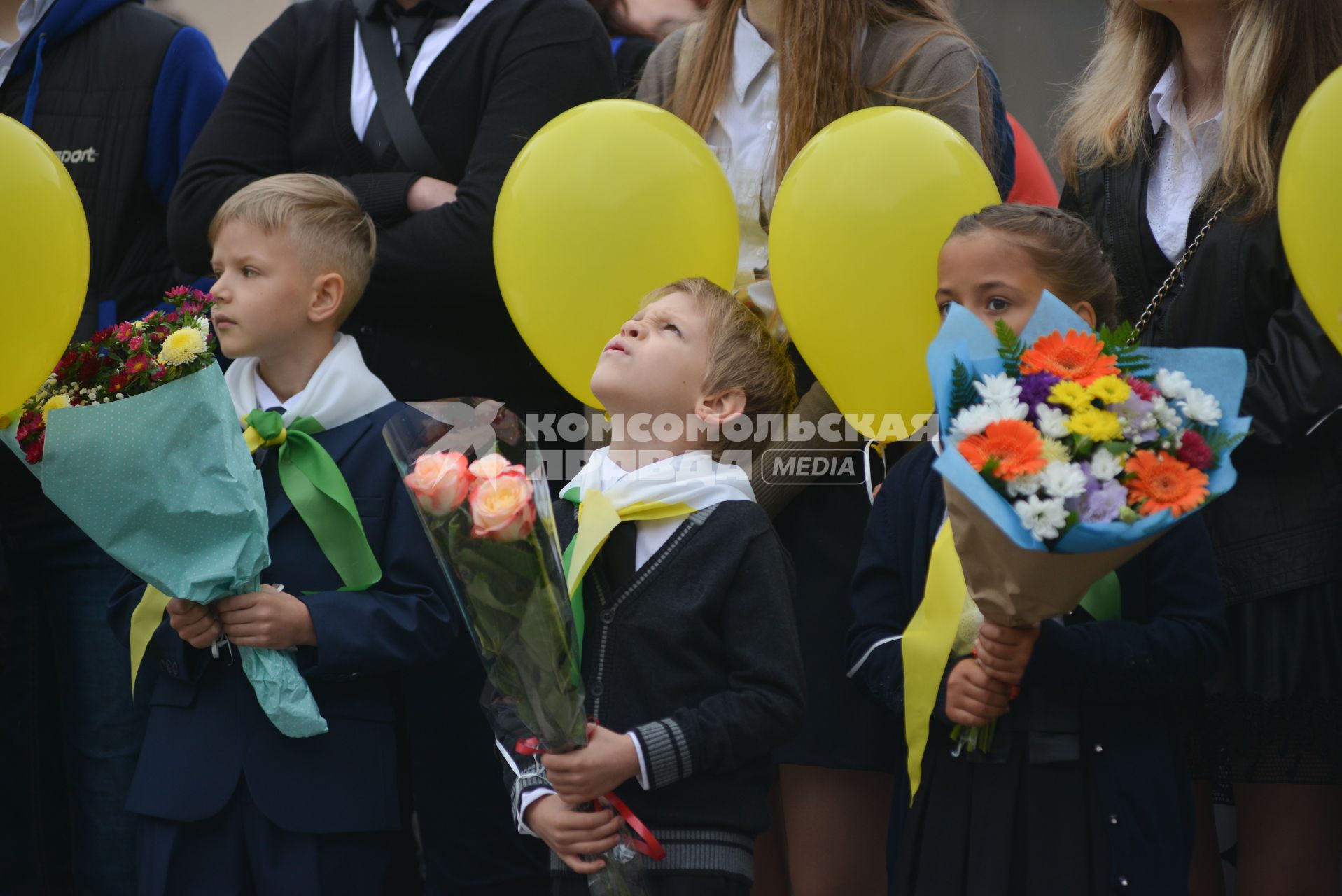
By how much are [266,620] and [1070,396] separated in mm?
1496

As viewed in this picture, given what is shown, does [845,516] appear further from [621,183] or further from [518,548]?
[518,548]

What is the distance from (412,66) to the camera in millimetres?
3436

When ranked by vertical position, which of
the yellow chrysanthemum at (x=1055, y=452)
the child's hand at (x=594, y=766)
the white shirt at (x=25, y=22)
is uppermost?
the white shirt at (x=25, y=22)

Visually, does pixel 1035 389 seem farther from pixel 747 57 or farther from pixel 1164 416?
pixel 747 57

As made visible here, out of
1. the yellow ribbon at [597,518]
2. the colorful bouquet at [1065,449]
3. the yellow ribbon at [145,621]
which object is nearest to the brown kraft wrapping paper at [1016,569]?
the colorful bouquet at [1065,449]

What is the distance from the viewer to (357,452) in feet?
9.86

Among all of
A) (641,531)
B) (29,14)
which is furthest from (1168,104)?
(29,14)

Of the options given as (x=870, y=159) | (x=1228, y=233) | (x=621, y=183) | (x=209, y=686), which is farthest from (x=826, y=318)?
(x=209, y=686)

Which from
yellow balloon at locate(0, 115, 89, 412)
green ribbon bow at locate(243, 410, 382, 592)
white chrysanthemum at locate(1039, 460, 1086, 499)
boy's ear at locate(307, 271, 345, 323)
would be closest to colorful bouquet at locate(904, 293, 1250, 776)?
white chrysanthemum at locate(1039, 460, 1086, 499)

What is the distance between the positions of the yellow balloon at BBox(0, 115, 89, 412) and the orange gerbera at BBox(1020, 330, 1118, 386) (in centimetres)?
183

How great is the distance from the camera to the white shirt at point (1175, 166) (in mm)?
2916

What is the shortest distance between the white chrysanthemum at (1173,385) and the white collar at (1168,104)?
3.54ft

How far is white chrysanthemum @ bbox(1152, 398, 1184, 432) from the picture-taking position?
82.0 inches

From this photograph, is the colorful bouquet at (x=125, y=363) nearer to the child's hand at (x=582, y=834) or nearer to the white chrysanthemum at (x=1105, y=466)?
the child's hand at (x=582, y=834)
